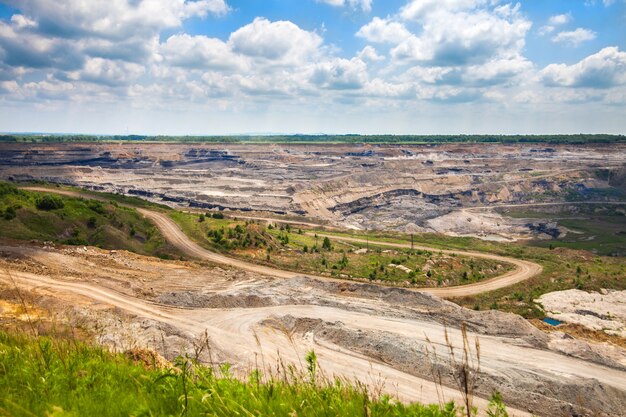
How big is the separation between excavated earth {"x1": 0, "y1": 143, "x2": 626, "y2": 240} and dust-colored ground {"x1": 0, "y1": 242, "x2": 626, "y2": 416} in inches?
2743

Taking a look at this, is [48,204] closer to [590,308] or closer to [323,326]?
[323,326]

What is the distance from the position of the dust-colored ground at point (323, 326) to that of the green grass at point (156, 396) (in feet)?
38.6

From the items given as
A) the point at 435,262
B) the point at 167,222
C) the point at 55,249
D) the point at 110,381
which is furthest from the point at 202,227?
the point at 110,381

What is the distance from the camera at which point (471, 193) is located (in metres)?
144

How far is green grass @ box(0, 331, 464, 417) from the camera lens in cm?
482

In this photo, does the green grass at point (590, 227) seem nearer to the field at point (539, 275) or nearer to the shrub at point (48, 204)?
the field at point (539, 275)

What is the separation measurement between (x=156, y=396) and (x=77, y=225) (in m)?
55.5

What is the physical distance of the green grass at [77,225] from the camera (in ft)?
158

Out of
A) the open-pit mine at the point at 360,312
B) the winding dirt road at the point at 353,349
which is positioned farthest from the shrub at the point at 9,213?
the winding dirt road at the point at 353,349

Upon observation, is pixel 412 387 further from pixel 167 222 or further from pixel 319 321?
pixel 167 222

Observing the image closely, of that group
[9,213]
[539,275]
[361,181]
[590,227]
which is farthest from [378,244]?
[361,181]

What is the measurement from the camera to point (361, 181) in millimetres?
145250

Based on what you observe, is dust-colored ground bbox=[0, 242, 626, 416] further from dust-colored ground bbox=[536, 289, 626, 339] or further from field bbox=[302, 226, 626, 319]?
field bbox=[302, 226, 626, 319]

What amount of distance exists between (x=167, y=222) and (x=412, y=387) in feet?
175
